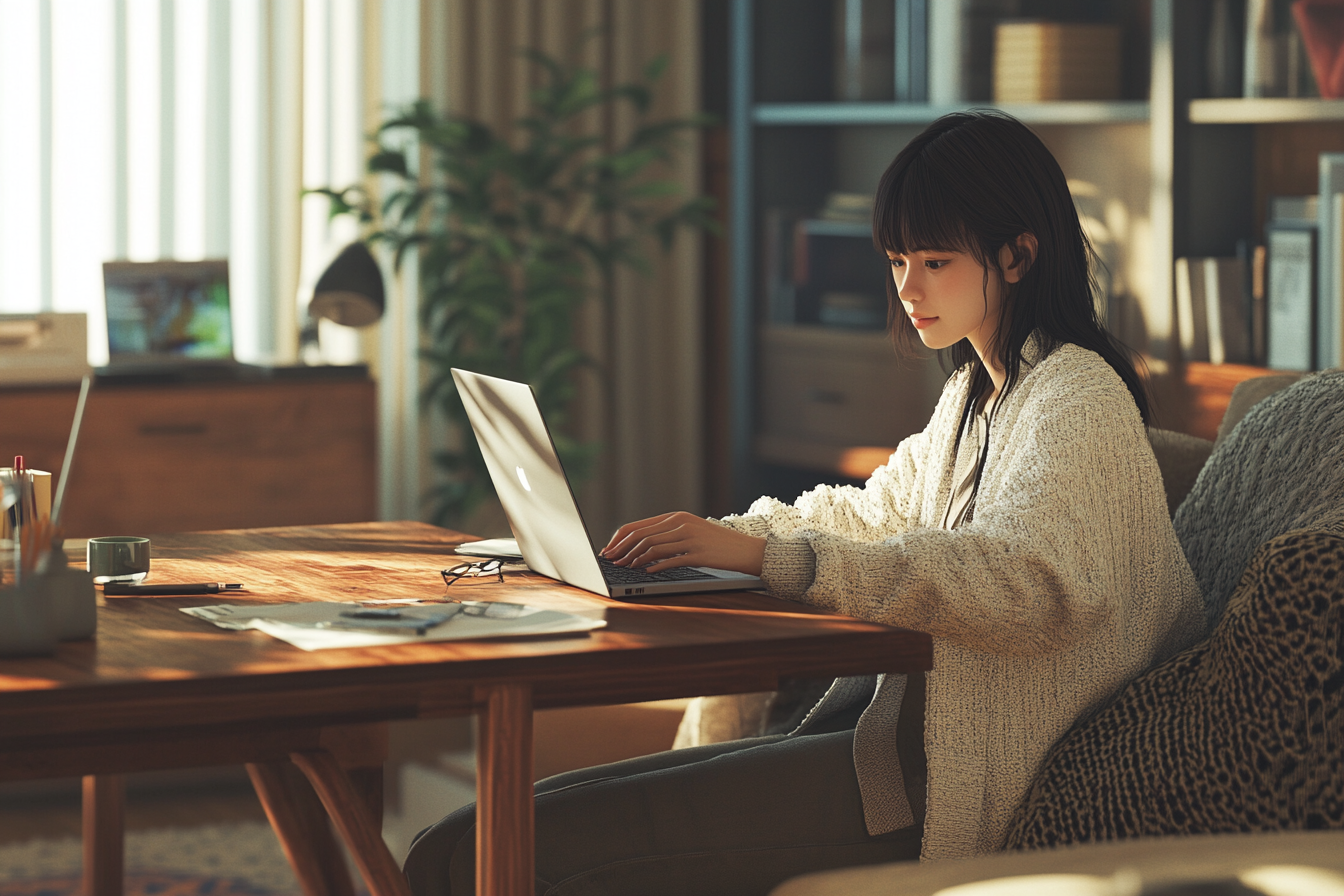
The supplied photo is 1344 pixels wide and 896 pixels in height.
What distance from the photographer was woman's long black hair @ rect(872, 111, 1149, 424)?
1.73 metres

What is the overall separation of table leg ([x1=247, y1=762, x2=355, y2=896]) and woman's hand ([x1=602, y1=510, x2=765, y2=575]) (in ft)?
1.98

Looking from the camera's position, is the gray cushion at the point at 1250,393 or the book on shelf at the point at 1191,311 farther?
the book on shelf at the point at 1191,311

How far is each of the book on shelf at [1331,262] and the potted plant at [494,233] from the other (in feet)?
4.94

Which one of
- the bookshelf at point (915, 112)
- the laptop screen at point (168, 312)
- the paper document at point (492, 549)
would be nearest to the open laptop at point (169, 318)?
the laptop screen at point (168, 312)

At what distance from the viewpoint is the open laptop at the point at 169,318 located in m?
3.50

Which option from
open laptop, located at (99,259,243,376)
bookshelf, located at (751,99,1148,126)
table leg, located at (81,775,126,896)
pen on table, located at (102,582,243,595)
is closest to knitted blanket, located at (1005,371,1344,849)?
pen on table, located at (102,582,243,595)

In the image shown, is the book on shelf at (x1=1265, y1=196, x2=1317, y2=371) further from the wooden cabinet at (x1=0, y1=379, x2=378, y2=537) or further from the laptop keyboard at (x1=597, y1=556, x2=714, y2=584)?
the wooden cabinet at (x1=0, y1=379, x2=378, y2=537)

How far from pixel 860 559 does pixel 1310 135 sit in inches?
75.6

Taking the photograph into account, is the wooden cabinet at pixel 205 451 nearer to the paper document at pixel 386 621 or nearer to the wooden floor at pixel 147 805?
the wooden floor at pixel 147 805

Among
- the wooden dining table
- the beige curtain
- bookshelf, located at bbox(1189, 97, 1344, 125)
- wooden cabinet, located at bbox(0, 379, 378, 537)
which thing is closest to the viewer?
the wooden dining table

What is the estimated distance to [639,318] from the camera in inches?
176

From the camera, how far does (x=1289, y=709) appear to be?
1447 millimetres

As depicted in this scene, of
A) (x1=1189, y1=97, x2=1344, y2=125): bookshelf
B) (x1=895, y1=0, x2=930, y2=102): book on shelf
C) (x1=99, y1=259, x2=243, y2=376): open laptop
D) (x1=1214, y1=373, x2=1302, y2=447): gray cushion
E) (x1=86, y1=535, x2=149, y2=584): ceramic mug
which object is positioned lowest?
(x1=86, y1=535, x2=149, y2=584): ceramic mug

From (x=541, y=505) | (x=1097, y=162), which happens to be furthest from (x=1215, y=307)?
(x=541, y=505)
